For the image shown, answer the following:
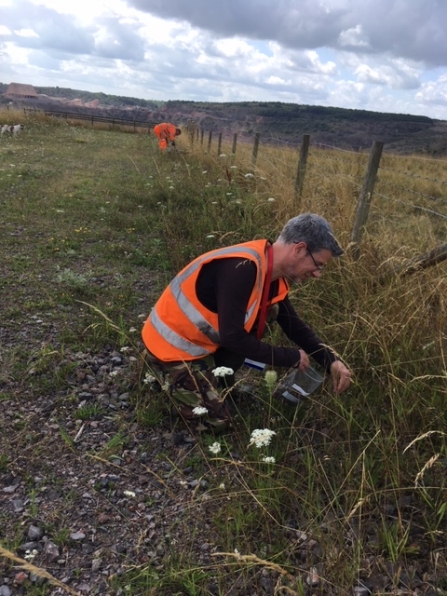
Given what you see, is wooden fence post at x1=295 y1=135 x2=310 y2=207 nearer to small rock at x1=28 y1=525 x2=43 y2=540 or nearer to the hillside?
the hillside

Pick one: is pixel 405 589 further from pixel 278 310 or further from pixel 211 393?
pixel 278 310

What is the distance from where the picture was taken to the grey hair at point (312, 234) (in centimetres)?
239

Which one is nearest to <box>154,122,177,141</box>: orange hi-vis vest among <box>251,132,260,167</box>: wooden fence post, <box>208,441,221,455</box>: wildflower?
<box>251,132,260,167</box>: wooden fence post

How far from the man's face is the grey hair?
0.02 m

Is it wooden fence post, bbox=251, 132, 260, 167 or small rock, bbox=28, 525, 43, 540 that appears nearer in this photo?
small rock, bbox=28, 525, 43, 540

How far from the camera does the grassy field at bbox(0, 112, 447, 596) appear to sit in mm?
1840

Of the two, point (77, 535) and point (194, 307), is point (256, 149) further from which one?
point (77, 535)

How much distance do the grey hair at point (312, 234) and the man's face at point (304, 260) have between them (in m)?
0.02

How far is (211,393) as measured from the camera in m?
2.70

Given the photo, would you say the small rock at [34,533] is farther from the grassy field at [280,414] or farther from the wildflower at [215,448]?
the wildflower at [215,448]

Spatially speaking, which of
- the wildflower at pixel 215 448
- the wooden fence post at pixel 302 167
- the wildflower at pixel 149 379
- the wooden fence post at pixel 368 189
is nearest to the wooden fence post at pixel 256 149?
the wooden fence post at pixel 302 167

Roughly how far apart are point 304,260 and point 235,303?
43 centimetres

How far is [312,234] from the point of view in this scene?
94.0 inches

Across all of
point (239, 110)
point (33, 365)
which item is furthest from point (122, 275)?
point (239, 110)
